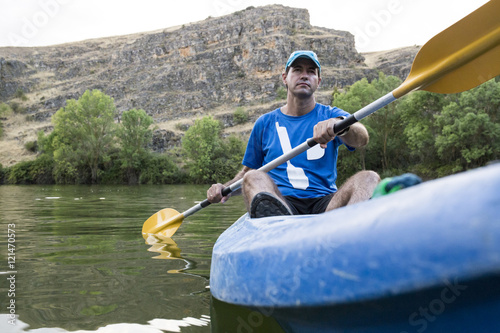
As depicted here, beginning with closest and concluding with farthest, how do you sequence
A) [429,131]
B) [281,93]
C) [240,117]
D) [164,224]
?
[164,224] < [429,131] < [240,117] < [281,93]

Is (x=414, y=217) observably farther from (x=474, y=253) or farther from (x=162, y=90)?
(x=162, y=90)

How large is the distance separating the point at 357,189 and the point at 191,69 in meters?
61.2

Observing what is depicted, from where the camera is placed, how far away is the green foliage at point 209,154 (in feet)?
106

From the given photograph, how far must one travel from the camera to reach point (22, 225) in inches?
188

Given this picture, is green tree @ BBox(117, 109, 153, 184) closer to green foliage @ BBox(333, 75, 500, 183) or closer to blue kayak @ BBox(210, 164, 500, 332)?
green foliage @ BBox(333, 75, 500, 183)

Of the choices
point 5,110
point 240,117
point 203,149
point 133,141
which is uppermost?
point 5,110

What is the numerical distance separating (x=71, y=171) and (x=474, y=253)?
32.8 metres

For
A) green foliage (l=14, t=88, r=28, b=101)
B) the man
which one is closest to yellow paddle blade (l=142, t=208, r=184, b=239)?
the man

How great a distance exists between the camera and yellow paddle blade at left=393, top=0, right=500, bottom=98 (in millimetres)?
1979

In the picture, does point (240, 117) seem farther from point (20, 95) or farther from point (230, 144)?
point (20, 95)

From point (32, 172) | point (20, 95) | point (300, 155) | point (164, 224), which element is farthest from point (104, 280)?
point (20, 95)

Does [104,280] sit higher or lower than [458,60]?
lower

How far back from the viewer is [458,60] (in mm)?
2137

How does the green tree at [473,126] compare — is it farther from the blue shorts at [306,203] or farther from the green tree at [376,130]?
the blue shorts at [306,203]
